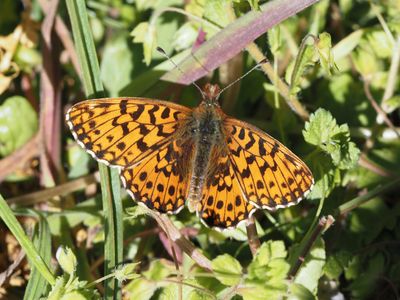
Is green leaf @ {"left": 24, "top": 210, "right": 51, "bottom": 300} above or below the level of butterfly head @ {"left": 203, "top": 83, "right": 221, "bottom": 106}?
below

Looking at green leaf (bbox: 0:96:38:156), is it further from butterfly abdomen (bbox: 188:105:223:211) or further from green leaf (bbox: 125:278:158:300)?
green leaf (bbox: 125:278:158:300)

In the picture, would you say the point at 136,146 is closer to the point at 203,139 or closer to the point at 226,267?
the point at 203,139

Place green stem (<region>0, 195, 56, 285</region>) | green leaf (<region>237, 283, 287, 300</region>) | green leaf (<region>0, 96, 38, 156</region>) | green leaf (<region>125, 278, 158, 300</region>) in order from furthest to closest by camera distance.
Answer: green leaf (<region>0, 96, 38, 156</region>)
green leaf (<region>125, 278, 158, 300</region>)
green stem (<region>0, 195, 56, 285</region>)
green leaf (<region>237, 283, 287, 300</region>)

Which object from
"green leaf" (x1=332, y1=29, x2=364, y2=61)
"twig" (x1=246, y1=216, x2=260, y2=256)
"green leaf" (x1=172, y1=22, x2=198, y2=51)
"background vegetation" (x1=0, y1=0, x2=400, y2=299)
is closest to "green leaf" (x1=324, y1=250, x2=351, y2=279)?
"background vegetation" (x1=0, y1=0, x2=400, y2=299)

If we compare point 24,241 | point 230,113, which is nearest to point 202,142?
point 230,113

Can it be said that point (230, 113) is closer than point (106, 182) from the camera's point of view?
No

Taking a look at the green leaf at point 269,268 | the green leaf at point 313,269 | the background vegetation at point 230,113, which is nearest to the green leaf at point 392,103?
the background vegetation at point 230,113

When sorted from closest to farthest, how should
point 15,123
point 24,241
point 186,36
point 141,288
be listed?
1. point 24,241
2. point 141,288
3. point 186,36
4. point 15,123
